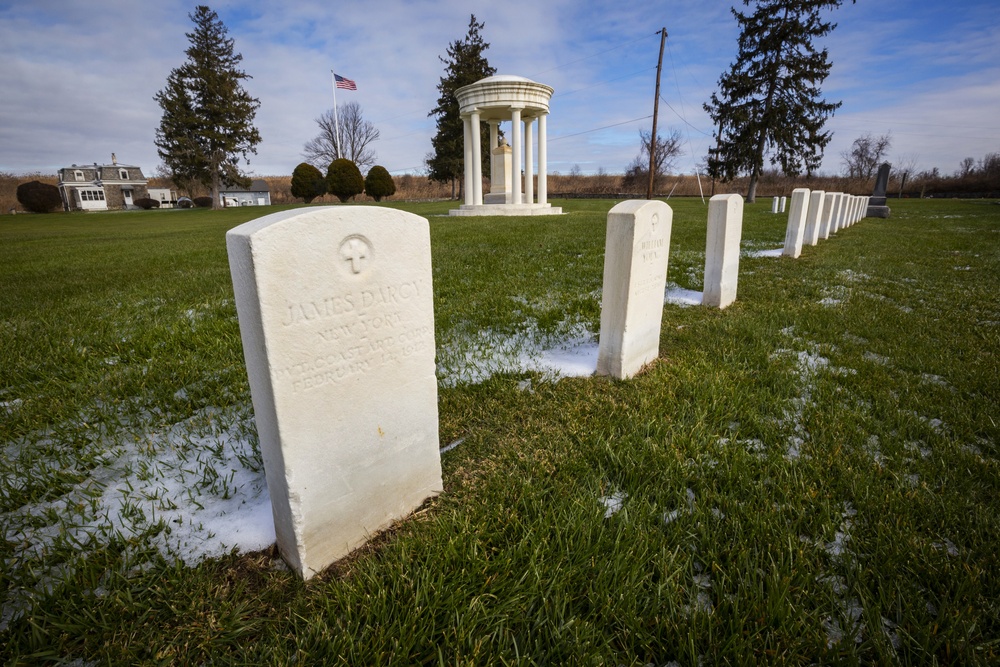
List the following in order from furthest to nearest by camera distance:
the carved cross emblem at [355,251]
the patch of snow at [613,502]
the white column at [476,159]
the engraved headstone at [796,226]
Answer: the white column at [476,159], the engraved headstone at [796,226], the patch of snow at [613,502], the carved cross emblem at [355,251]

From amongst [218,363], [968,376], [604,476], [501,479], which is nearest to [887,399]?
[968,376]

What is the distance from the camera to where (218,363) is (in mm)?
3473

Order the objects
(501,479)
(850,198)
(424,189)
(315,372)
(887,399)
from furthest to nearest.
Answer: (424,189)
(850,198)
(887,399)
(501,479)
(315,372)

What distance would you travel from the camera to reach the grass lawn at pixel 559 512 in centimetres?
143

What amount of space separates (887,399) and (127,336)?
5.98 meters

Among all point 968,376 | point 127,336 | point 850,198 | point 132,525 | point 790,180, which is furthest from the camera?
point 790,180

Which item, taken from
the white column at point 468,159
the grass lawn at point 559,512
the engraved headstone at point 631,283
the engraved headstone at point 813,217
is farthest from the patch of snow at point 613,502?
the white column at point 468,159

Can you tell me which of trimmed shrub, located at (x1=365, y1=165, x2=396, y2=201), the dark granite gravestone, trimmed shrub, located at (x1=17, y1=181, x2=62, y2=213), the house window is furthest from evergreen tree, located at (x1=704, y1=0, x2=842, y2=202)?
the house window

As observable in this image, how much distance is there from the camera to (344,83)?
3078 cm

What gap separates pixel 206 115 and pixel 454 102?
62.3 feet

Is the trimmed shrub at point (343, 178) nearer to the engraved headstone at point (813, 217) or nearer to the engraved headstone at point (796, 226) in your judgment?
the engraved headstone at point (813, 217)

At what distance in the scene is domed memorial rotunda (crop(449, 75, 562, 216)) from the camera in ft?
63.2

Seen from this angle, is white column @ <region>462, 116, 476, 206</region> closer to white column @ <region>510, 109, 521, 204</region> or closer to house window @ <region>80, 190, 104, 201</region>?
white column @ <region>510, 109, 521, 204</region>

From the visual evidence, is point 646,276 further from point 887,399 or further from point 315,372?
point 315,372
